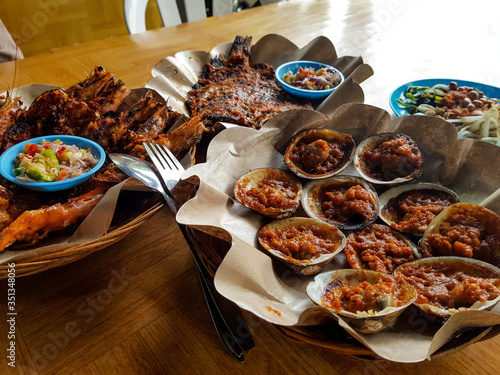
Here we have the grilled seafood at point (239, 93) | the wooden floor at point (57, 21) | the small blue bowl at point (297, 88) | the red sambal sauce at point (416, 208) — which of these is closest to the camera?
the red sambal sauce at point (416, 208)

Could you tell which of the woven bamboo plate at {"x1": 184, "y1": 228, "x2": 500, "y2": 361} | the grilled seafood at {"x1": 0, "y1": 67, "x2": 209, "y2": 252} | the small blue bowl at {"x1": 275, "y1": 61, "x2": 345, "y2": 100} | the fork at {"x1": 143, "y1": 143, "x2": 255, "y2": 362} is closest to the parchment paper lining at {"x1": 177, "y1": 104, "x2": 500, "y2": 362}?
the woven bamboo plate at {"x1": 184, "y1": 228, "x2": 500, "y2": 361}

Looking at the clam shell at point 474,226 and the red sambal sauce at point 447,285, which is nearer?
the red sambal sauce at point 447,285

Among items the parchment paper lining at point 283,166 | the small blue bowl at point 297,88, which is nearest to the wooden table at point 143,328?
the parchment paper lining at point 283,166

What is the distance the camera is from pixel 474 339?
119 cm

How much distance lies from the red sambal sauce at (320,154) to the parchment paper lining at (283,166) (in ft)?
0.33

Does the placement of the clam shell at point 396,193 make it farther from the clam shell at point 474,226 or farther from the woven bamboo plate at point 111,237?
Result: the woven bamboo plate at point 111,237

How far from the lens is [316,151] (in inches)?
78.8

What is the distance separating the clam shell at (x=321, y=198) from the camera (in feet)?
5.73

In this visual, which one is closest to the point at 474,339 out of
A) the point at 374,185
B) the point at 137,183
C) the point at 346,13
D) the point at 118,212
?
the point at 374,185

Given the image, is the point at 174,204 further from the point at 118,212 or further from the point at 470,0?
the point at 470,0

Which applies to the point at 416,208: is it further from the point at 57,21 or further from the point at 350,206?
the point at 57,21

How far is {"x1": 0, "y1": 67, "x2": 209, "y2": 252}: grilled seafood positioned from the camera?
1.79 metres

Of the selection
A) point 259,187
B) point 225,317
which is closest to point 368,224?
point 259,187

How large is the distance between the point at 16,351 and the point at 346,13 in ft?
15.2
